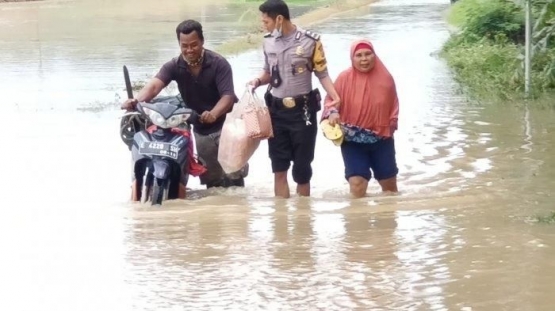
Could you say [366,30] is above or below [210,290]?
above

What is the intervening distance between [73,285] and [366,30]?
19.8 meters

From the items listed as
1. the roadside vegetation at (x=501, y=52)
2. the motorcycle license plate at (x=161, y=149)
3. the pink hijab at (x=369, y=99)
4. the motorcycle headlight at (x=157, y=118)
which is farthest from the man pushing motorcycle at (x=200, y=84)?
the roadside vegetation at (x=501, y=52)

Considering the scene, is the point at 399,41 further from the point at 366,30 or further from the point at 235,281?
the point at 235,281

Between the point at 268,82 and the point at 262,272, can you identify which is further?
the point at 268,82

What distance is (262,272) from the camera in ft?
19.1

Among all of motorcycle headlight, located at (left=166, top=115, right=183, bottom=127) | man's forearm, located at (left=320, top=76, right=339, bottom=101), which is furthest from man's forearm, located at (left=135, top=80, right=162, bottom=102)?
man's forearm, located at (left=320, top=76, right=339, bottom=101)

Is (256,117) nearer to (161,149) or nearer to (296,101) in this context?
(296,101)

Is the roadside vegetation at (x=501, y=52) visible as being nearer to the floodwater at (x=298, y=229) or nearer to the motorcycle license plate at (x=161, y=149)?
the floodwater at (x=298, y=229)

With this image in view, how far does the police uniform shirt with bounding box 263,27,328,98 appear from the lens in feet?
24.5

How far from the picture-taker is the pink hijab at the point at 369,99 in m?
7.38

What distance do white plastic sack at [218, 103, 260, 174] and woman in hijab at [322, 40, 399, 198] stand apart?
61 centimetres

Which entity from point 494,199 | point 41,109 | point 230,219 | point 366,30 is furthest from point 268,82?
point 366,30

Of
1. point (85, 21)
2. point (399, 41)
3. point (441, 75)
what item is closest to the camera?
point (441, 75)

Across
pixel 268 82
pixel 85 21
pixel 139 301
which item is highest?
pixel 85 21
